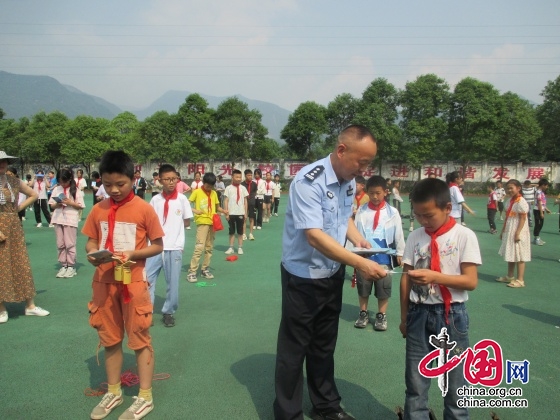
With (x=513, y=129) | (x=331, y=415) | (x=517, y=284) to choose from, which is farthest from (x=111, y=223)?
(x=513, y=129)

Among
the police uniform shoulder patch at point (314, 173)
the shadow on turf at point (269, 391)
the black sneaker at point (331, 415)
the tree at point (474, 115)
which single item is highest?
the tree at point (474, 115)

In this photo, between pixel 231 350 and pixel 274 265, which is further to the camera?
pixel 274 265

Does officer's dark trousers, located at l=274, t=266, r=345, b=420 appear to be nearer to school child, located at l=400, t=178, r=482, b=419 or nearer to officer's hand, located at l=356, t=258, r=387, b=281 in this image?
officer's hand, located at l=356, t=258, r=387, b=281

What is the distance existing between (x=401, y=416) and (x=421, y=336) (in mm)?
726

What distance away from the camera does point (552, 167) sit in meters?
31.5

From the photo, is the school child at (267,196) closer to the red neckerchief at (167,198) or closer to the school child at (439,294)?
the red neckerchief at (167,198)

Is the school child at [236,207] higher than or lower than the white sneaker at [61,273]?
higher

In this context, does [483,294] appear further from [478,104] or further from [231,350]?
[478,104]

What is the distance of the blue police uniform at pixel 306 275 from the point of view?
2703 millimetres

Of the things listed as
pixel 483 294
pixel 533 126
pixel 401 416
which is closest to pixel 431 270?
pixel 401 416

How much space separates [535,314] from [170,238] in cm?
472

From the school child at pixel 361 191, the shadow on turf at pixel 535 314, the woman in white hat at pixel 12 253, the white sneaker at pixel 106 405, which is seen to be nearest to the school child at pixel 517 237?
the shadow on turf at pixel 535 314

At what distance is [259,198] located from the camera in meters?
13.3

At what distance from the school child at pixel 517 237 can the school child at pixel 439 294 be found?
4.98 meters
